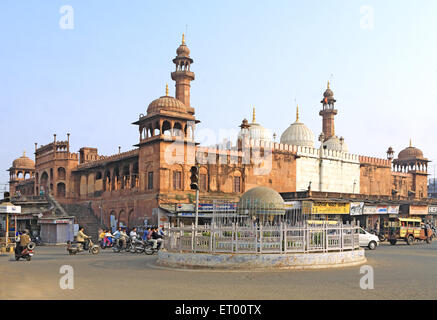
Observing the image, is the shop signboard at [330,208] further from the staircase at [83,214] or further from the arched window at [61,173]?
the arched window at [61,173]

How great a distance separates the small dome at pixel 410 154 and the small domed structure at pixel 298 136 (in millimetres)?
17319

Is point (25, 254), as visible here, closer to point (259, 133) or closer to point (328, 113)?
point (259, 133)

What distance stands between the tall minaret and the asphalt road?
2964cm

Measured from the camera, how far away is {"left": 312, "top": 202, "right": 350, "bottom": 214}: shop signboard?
122 feet

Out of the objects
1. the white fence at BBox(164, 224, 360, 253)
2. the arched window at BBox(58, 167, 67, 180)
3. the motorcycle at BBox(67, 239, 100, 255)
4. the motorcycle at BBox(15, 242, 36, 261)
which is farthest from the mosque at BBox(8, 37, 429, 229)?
the white fence at BBox(164, 224, 360, 253)

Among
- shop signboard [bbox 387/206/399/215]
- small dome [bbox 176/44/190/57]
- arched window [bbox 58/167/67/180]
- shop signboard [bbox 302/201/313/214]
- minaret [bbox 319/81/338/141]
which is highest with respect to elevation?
small dome [bbox 176/44/190/57]

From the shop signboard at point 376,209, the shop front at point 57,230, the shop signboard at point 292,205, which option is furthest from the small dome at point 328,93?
the shop front at point 57,230

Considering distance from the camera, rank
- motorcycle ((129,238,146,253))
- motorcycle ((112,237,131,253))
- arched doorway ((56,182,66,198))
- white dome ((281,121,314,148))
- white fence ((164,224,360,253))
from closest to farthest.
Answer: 1. white fence ((164,224,360,253))
2. motorcycle ((129,238,146,253))
3. motorcycle ((112,237,131,253))
4. arched doorway ((56,182,66,198))
5. white dome ((281,121,314,148))

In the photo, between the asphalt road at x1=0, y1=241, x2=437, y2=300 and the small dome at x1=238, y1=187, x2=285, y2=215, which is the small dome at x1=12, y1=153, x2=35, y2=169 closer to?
the small dome at x1=238, y1=187, x2=285, y2=215

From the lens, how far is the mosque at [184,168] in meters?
35.2

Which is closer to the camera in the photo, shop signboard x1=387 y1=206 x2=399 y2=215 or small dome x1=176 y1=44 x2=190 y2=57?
shop signboard x1=387 y1=206 x2=399 y2=215

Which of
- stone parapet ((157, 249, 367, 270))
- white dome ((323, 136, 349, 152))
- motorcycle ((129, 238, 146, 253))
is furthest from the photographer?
white dome ((323, 136, 349, 152))

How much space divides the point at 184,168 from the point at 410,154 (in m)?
38.3
